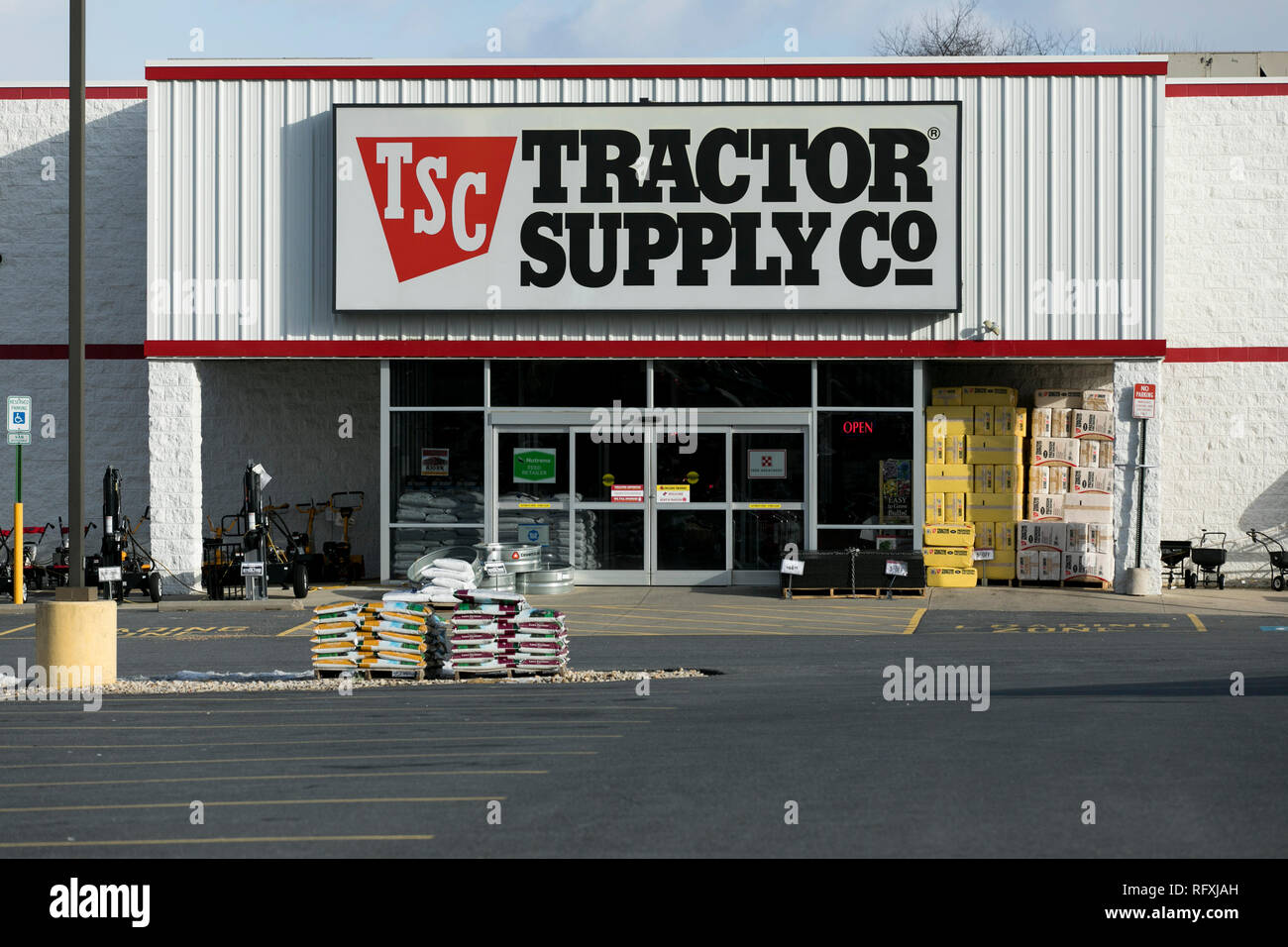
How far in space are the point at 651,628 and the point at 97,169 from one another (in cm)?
1414

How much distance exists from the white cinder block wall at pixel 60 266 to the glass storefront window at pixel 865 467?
12.3 m

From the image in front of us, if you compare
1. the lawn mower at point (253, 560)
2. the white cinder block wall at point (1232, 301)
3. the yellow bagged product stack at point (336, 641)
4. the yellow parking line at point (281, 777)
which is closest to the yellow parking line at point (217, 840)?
the yellow parking line at point (281, 777)

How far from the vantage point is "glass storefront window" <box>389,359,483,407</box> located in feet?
78.2

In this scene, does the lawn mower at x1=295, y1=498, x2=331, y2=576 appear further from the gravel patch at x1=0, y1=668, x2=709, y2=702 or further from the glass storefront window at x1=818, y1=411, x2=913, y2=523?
the gravel patch at x1=0, y1=668, x2=709, y2=702

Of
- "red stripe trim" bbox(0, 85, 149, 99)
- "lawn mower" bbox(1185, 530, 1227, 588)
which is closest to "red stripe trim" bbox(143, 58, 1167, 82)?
"red stripe trim" bbox(0, 85, 149, 99)

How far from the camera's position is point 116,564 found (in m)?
22.1

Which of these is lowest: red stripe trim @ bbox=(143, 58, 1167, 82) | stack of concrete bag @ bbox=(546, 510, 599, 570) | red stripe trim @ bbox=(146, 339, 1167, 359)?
stack of concrete bag @ bbox=(546, 510, 599, 570)

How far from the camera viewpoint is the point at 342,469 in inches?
1040

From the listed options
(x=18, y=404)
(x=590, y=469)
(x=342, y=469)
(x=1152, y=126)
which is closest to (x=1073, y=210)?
(x=1152, y=126)

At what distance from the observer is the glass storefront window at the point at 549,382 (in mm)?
23797

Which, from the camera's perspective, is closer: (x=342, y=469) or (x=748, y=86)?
(x=748, y=86)

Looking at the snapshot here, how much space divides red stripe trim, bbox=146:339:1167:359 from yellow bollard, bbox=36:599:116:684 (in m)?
10.1

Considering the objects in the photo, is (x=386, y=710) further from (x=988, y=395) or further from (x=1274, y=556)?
(x=1274, y=556)
